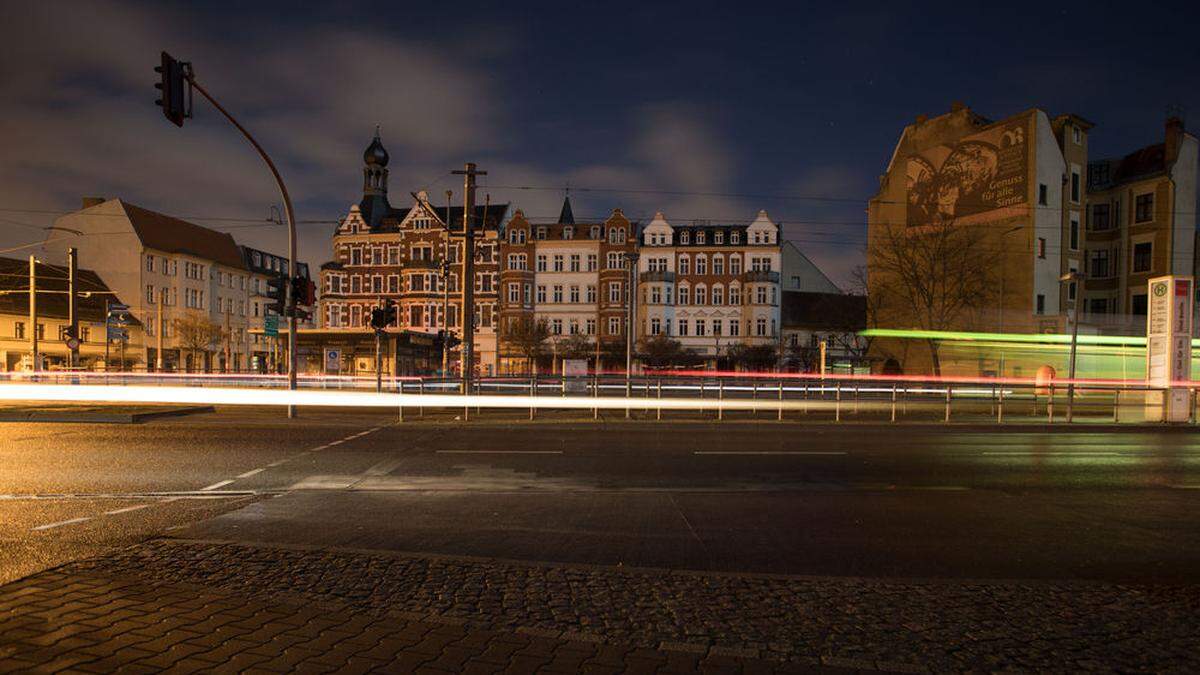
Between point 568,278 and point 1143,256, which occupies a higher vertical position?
point 1143,256

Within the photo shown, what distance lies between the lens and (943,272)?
145 feet

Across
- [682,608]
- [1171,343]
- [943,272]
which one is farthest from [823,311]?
[682,608]

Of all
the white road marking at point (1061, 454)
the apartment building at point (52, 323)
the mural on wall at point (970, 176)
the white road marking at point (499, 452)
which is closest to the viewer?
the white road marking at point (499, 452)

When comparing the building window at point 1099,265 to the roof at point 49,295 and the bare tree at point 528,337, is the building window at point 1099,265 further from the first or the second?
the roof at point 49,295

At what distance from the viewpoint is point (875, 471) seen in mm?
11477

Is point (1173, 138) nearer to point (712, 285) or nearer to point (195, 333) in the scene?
point (712, 285)

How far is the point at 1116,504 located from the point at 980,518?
2374 millimetres

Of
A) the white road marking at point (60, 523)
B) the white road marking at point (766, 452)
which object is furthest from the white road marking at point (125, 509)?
the white road marking at point (766, 452)

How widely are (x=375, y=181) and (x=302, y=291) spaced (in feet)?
188

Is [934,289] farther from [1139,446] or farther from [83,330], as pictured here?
[83,330]

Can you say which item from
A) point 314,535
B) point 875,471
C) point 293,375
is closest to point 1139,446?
point 875,471

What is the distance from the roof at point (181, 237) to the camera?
203ft

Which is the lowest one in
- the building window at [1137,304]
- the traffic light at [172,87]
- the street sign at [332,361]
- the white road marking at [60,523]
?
the street sign at [332,361]

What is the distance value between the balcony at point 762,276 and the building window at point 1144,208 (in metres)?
26.2
